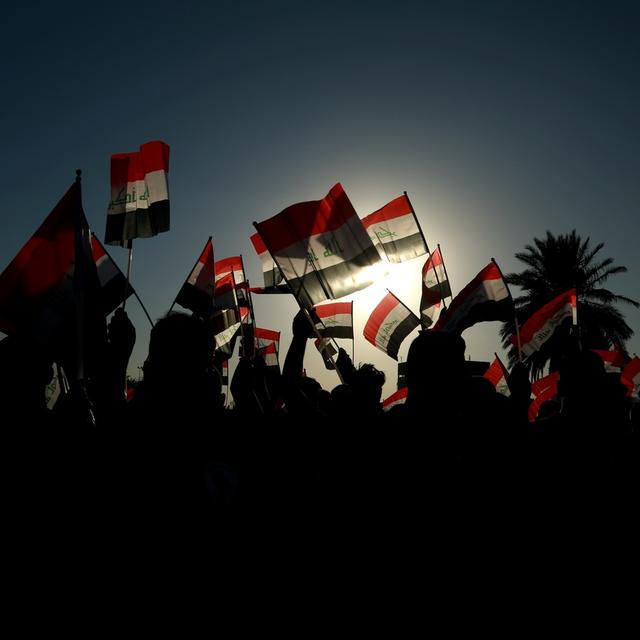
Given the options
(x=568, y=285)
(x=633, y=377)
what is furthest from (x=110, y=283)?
(x=568, y=285)

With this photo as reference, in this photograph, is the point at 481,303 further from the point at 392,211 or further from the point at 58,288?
the point at 58,288

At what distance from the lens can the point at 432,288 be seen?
Result: 7973 mm

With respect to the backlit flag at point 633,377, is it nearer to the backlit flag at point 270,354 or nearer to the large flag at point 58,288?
the backlit flag at point 270,354

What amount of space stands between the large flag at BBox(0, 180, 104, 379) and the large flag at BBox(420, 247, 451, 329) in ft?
16.5

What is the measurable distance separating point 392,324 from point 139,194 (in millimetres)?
5236

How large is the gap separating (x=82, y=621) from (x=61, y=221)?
3.24 m

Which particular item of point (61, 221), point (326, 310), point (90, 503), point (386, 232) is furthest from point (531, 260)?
point (90, 503)

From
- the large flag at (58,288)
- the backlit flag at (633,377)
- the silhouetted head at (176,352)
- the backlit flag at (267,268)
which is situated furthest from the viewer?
the backlit flag at (633,377)

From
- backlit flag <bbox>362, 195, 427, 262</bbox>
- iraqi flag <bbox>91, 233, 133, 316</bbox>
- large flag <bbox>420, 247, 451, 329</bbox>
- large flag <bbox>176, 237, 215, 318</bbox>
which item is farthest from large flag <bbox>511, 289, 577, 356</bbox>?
iraqi flag <bbox>91, 233, 133, 316</bbox>

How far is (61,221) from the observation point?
404cm

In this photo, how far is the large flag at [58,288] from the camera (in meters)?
3.49

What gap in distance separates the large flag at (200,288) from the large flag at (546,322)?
14.5 feet

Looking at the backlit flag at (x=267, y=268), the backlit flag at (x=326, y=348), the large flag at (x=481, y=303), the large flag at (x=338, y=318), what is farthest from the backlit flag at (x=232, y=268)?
the large flag at (x=481, y=303)

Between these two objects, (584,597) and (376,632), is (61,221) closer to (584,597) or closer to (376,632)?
(376,632)
